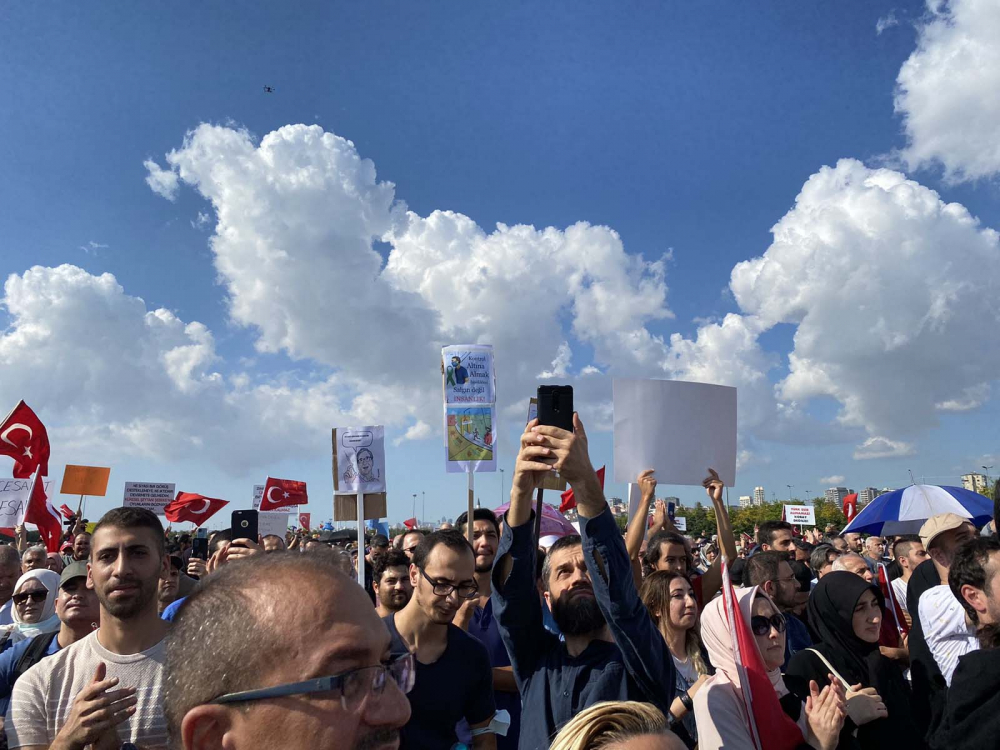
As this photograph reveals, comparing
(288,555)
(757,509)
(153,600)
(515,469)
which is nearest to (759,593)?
(515,469)

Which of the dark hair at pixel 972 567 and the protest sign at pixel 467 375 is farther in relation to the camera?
the protest sign at pixel 467 375

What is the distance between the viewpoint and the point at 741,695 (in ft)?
8.66

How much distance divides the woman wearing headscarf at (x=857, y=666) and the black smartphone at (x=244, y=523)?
4181 mm

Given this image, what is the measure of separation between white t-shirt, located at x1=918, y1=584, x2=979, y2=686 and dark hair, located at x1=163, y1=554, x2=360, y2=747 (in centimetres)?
387

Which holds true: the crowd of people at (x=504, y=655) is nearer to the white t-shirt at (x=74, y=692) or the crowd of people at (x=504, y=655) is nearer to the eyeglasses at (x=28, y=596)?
the white t-shirt at (x=74, y=692)

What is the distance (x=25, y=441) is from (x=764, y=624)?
11.1 metres

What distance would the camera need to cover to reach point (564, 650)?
2.83 m

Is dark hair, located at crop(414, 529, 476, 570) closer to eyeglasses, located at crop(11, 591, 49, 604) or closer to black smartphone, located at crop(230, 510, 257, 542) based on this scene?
black smartphone, located at crop(230, 510, 257, 542)

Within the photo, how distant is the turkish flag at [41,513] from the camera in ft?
33.0

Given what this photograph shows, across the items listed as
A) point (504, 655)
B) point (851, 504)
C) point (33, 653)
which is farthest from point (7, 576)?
point (851, 504)

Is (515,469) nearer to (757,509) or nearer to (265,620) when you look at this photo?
(265,620)

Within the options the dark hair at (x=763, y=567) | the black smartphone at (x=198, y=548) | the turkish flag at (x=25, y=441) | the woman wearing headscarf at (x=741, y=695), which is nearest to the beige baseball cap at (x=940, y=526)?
the dark hair at (x=763, y=567)

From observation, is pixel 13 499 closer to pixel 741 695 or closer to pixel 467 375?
pixel 467 375

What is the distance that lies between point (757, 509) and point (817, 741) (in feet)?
276
